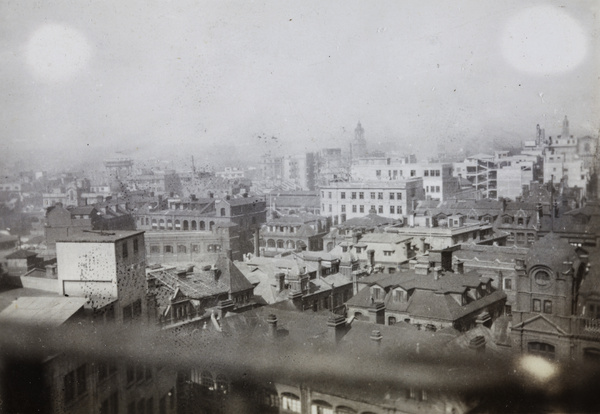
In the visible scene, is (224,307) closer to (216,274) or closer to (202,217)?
(216,274)

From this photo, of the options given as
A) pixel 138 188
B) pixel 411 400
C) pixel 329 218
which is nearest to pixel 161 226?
pixel 138 188

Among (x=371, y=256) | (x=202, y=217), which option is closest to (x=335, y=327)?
(x=371, y=256)

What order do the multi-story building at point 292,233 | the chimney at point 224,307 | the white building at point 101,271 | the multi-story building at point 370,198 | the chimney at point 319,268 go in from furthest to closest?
the multi-story building at point 370,198 < the multi-story building at point 292,233 < the chimney at point 319,268 < the chimney at point 224,307 < the white building at point 101,271

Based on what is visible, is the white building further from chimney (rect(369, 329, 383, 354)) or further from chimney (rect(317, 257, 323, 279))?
chimney (rect(317, 257, 323, 279))

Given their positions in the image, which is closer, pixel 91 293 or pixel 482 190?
pixel 91 293

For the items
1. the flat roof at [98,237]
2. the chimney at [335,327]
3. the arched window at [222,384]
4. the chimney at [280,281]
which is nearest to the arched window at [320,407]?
the arched window at [222,384]

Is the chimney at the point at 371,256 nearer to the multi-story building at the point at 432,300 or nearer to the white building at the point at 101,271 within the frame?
the multi-story building at the point at 432,300

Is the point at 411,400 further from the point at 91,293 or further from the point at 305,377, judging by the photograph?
the point at 91,293
